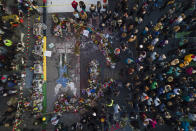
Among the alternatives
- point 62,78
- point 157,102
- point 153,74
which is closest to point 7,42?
point 62,78

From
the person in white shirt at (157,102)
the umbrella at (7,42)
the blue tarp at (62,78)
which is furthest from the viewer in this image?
the blue tarp at (62,78)

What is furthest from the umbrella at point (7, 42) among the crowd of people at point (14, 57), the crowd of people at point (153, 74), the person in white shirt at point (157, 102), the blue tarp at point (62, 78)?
the person in white shirt at point (157, 102)

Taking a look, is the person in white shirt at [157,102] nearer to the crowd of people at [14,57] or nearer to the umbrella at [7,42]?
the crowd of people at [14,57]

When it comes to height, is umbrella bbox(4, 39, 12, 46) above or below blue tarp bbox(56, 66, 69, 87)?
above

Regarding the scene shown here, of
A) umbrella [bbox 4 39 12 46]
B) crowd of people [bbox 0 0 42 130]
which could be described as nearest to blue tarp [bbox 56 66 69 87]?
crowd of people [bbox 0 0 42 130]

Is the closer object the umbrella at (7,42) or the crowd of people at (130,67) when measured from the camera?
the crowd of people at (130,67)

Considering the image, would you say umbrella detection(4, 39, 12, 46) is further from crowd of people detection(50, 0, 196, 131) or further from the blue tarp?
crowd of people detection(50, 0, 196, 131)

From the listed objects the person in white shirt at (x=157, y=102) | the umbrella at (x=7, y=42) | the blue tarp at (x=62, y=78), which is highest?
the umbrella at (x=7, y=42)

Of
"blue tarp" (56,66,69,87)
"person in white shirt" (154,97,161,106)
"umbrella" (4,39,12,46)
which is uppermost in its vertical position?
"umbrella" (4,39,12,46)

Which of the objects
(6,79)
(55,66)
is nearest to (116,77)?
(55,66)

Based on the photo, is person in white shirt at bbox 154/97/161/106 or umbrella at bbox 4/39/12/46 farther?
umbrella at bbox 4/39/12/46

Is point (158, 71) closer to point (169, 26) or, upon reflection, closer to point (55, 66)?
point (169, 26)
